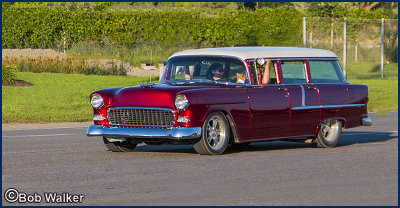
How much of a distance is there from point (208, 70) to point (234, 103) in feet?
3.73

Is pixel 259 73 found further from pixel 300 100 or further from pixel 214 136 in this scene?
pixel 214 136

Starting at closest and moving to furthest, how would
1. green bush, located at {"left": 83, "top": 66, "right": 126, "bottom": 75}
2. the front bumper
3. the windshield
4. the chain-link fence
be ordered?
the front bumper → the windshield → green bush, located at {"left": 83, "top": 66, "right": 126, "bottom": 75} → the chain-link fence

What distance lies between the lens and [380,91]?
3061 cm

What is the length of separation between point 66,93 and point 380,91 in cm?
1127

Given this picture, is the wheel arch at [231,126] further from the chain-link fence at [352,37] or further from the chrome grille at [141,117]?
the chain-link fence at [352,37]

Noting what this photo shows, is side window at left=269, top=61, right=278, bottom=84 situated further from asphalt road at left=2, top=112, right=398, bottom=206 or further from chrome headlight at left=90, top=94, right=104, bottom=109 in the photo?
chrome headlight at left=90, top=94, right=104, bottom=109

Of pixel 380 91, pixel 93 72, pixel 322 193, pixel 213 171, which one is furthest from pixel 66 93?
pixel 322 193

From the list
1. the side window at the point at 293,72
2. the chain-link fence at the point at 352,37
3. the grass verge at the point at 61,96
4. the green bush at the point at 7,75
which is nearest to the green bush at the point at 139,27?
the chain-link fence at the point at 352,37

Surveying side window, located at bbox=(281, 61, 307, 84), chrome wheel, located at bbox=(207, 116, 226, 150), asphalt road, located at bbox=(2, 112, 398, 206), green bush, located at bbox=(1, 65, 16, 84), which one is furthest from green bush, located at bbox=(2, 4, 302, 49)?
chrome wheel, located at bbox=(207, 116, 226, 150)

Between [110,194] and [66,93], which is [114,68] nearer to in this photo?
[66,93]

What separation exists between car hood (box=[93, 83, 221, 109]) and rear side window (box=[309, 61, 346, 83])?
2.08m

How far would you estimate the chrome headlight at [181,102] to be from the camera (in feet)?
39.7

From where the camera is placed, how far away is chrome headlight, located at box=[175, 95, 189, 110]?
12100 millimetres

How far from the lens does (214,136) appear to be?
12.6 meters
